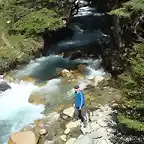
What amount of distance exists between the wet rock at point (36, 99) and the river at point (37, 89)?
189mm

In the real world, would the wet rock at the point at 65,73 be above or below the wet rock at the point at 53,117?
below

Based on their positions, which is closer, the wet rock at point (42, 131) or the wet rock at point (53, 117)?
the wet rock at point (42, 131)

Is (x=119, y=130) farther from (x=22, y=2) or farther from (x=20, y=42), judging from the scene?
(x=22, y=2)

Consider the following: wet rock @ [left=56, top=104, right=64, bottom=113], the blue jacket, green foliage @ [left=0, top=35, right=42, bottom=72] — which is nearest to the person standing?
the blue jacket

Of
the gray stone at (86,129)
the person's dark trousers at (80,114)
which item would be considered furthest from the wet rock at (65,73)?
the gray stone at (86,129)

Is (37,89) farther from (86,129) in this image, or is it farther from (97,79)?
(86,129)

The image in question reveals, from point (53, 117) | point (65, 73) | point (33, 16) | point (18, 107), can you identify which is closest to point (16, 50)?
point (33, 16)

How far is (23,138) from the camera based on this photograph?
12.2m

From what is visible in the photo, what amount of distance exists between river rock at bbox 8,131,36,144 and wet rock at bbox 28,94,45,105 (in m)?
2.86

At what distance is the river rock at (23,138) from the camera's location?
12.1 meters

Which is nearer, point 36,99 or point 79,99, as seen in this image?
point 79,99

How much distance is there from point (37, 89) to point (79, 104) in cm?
470

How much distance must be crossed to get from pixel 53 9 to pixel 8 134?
30.3 ft

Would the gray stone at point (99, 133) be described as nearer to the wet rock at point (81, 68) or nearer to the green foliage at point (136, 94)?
the green foliage at point (136, 94)
